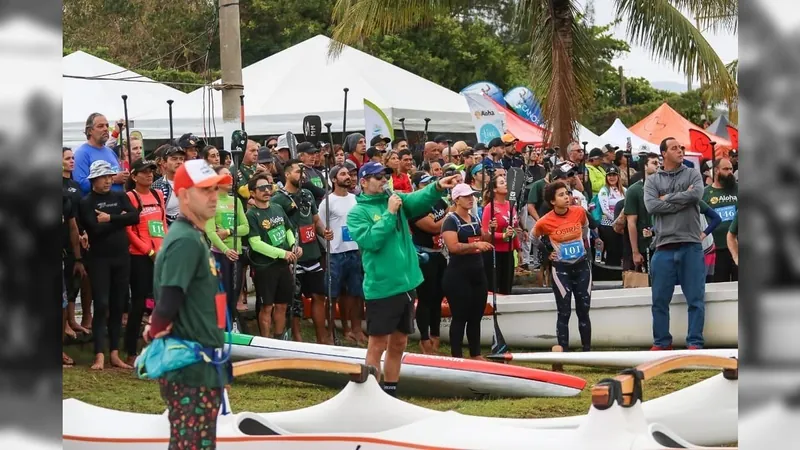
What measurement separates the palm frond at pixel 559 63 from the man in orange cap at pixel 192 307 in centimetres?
1016

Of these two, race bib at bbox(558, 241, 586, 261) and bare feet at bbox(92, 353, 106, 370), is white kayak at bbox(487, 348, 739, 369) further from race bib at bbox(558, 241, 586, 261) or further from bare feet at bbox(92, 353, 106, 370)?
bare feet at bbox(92, 353, 106, 370)

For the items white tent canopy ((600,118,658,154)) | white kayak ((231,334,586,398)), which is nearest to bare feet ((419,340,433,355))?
white kayak ((231,334,586,398))

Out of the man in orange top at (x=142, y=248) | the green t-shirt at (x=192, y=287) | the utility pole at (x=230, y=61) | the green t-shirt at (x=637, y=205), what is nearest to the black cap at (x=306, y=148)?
the utility pole at (x=230, y=61)

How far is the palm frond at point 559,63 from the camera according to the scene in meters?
14.4

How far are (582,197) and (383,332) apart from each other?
5584 mm

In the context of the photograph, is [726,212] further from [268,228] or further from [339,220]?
[268,228]

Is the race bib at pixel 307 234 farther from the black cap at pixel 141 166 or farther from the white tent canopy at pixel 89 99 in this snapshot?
the white tent canopy at pixel 89 99

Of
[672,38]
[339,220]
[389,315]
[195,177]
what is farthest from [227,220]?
[672,38]

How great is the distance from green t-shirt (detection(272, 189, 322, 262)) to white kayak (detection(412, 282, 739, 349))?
62.9 inches

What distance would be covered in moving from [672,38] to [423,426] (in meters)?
10.2

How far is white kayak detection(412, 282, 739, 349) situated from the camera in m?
10.0

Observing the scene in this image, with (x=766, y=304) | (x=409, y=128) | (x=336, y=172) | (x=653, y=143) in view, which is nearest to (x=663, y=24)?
(x=409, y=128)

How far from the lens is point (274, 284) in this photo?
32.0 feet

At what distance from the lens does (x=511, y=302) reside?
425 inches
